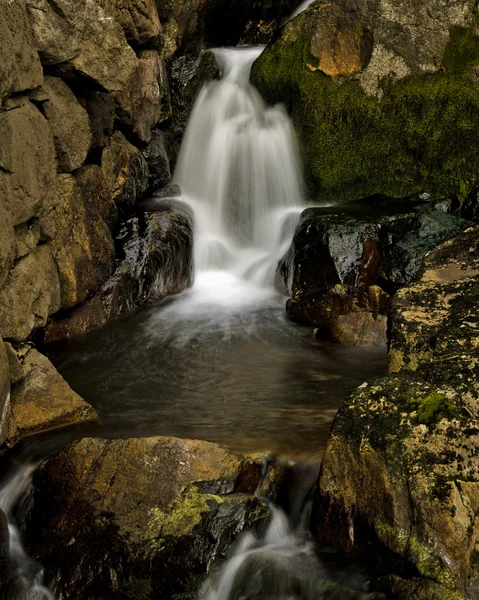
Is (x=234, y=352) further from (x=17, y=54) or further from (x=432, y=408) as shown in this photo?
(x=432, y=408)

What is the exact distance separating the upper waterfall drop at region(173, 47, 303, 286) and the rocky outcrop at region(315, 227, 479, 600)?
5.72 m

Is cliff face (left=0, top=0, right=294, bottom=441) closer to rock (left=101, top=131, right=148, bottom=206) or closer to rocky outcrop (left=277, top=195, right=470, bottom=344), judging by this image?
rock (left=101, top=131, right=148, bottom=206)

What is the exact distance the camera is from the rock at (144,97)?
8695 millimetres

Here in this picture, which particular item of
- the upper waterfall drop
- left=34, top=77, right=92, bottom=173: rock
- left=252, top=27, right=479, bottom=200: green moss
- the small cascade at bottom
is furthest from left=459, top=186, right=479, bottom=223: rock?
the small cascade at bottom

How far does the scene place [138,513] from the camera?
3924 millimetres

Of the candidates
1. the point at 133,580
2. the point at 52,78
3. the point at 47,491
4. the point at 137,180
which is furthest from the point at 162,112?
the point at 133,580

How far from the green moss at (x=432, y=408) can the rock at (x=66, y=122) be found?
4286mm

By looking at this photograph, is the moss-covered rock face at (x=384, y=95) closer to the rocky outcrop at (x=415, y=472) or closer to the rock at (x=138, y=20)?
the rock at (x=138, y=20)

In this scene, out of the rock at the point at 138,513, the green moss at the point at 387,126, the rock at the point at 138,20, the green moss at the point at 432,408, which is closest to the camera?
the green moss at the point at 432,408

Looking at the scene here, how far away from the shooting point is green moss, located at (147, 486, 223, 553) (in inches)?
148

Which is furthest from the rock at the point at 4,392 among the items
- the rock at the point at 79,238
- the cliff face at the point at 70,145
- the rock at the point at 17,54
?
the rock at the point at 79,238

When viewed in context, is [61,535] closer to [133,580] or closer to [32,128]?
[133,580]

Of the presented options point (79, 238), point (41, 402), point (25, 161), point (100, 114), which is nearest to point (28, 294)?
point (41, 402)

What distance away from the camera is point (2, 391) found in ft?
15.1
